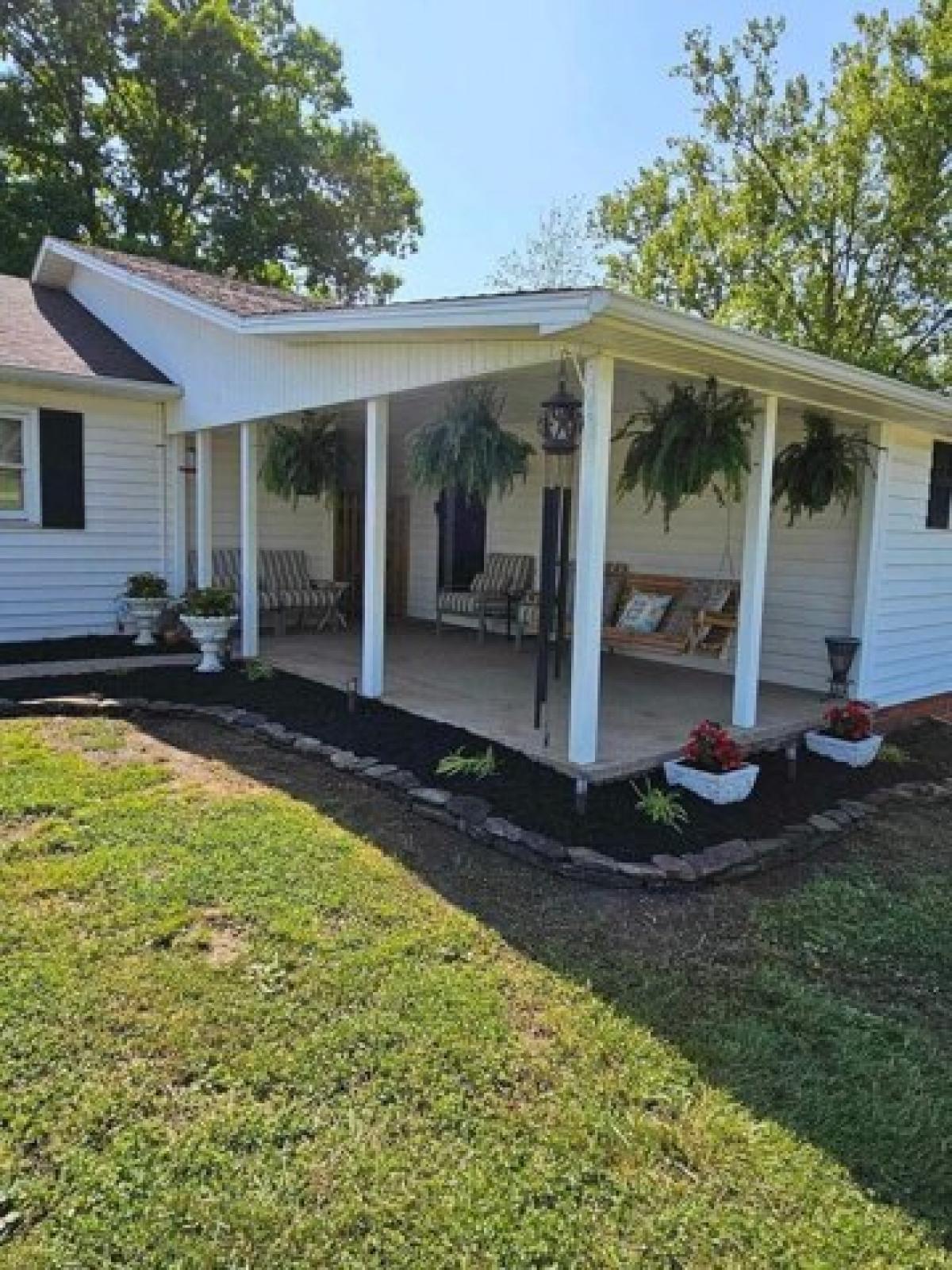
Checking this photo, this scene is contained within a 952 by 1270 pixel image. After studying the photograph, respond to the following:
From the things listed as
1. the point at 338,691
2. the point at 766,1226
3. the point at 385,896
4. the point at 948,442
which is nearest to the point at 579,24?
the point at 948,442

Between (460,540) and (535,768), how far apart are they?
6.06 metres

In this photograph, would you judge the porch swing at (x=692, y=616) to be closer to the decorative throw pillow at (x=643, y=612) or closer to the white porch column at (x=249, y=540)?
the decorative throw pillow at (x=643, y=612)

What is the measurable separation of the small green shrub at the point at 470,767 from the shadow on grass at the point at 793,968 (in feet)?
1.25

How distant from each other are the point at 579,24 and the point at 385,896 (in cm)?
1200

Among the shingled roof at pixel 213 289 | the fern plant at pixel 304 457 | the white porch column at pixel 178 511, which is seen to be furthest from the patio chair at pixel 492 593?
the shingled roof at pixel 213 289

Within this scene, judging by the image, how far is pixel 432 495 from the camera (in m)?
10.7

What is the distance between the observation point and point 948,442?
7.73 metres

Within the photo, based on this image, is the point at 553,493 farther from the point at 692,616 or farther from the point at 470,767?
the point at 692,616

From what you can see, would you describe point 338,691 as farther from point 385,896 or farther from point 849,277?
point 849,277

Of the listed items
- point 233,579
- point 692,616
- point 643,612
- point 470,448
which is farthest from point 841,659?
point 233,579

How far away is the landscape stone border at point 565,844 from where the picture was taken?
156 inches

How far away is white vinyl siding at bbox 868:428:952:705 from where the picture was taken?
23.1 feet

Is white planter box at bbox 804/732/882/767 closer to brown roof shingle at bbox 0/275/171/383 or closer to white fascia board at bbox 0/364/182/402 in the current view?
white fascia board at bbox 0/364/182/402

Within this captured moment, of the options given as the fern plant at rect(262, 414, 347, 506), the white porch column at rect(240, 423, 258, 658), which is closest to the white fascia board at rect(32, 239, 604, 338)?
the white porch column at rect(240, 423, 258, 658)
